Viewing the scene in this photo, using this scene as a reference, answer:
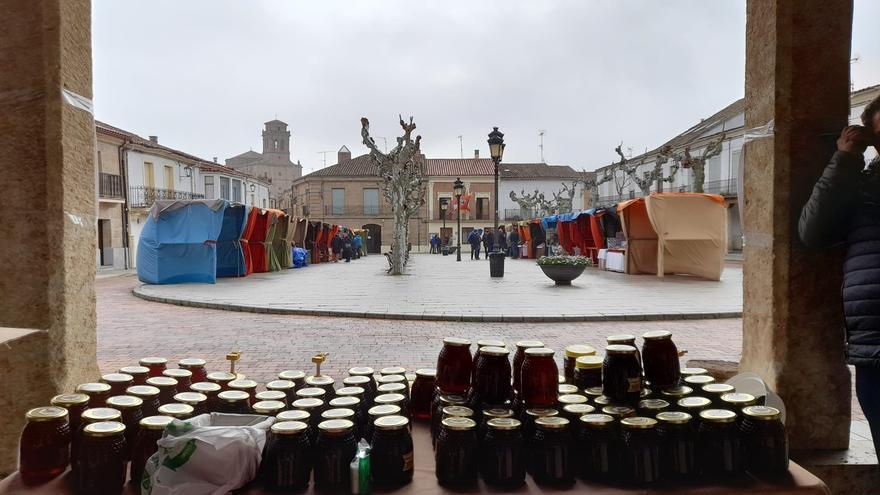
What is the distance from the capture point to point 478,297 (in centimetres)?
1309

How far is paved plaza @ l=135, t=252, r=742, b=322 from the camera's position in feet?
33.7

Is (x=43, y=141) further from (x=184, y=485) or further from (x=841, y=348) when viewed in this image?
(x=841, y=348)

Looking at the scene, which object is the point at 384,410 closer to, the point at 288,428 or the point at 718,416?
the point at 288,428

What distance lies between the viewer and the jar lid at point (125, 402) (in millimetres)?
2475

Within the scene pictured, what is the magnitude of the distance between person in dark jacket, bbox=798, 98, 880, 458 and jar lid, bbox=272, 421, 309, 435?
241 centimetres

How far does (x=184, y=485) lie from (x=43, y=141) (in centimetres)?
213

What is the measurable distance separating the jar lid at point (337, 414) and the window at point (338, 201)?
58799 millimetres

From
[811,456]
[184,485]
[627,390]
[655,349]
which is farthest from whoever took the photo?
[811,456]

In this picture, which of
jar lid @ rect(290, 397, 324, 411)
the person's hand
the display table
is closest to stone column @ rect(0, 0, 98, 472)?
the display table

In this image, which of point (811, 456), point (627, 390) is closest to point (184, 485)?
point (627, 390)

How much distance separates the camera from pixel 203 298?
12.8 metres

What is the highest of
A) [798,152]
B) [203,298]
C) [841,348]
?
[798,152]

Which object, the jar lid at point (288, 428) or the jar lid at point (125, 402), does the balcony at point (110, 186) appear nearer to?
the jar lid at point (125, 402)

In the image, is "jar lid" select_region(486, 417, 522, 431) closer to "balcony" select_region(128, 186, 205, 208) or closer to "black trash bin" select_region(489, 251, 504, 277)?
"black trash bin" select_region(489, 251, 504, 277)
